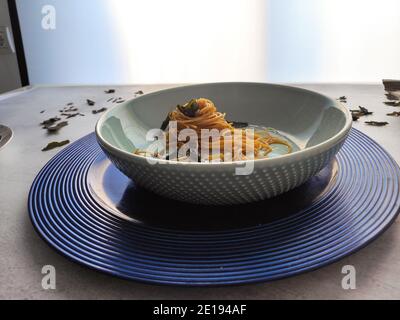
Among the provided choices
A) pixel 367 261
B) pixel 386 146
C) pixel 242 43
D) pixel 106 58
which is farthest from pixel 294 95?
pixel 106 58

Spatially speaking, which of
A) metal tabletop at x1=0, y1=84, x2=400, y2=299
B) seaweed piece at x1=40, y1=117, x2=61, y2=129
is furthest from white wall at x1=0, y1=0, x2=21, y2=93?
metal tabletop at x1=0, y1=84, x2=400, y2=299

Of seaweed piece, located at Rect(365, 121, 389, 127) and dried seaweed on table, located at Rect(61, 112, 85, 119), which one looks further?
dried seaweed on table, located at Rect(61, 112, 85, 119)

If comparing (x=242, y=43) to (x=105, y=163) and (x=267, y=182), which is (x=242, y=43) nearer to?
(x=105, y=163)

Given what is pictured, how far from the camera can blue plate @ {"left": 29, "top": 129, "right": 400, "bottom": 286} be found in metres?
0.42

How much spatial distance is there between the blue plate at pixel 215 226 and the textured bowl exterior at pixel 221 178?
0.11 feet

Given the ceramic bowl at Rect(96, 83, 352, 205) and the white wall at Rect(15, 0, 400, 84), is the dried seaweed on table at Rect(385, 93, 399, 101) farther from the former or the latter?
the white wall at Rect(15, 0, 400, 84)

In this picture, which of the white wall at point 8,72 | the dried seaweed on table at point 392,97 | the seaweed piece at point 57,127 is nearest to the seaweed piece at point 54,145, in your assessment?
the seaweed piece at point 57,127

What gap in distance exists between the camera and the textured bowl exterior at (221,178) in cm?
45

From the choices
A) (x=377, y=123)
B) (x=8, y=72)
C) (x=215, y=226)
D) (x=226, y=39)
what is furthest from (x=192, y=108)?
(x=8, y=72)

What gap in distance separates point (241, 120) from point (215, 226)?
0.45m

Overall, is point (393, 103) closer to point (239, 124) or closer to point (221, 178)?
point (239, 124)

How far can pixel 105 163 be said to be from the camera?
699 mm
